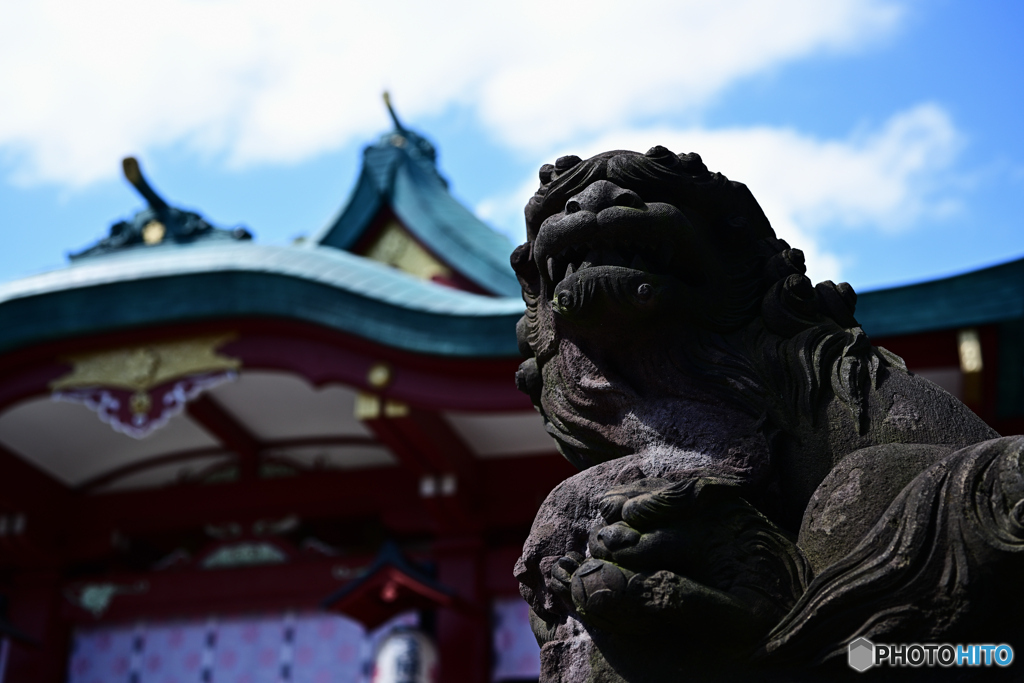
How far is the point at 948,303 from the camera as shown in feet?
15.5

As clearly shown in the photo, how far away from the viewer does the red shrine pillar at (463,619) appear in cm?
568

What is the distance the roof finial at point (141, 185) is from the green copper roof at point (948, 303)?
449cm

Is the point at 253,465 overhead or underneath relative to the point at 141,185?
underneath

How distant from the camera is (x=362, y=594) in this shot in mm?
5371

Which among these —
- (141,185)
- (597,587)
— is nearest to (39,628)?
(141,185)

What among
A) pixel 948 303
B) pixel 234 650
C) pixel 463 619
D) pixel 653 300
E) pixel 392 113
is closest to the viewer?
pixel 653 300

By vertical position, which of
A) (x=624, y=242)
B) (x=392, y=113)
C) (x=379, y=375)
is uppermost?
(x=392, y=113)

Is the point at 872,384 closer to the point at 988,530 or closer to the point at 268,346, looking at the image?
the point at 988,530

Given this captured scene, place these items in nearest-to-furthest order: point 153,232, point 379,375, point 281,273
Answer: point 379,375
point 281,273
point 153,232

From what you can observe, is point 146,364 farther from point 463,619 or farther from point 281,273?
point 463,619

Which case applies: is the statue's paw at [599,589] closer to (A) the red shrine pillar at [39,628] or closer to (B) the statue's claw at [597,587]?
(B) the statue's claw at [597,587]

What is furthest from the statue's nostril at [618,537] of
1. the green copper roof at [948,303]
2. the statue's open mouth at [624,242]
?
the green copper roof at [948,303]

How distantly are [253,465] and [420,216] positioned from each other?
241cm

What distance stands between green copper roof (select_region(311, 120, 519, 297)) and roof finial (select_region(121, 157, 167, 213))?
1276 millimetres
